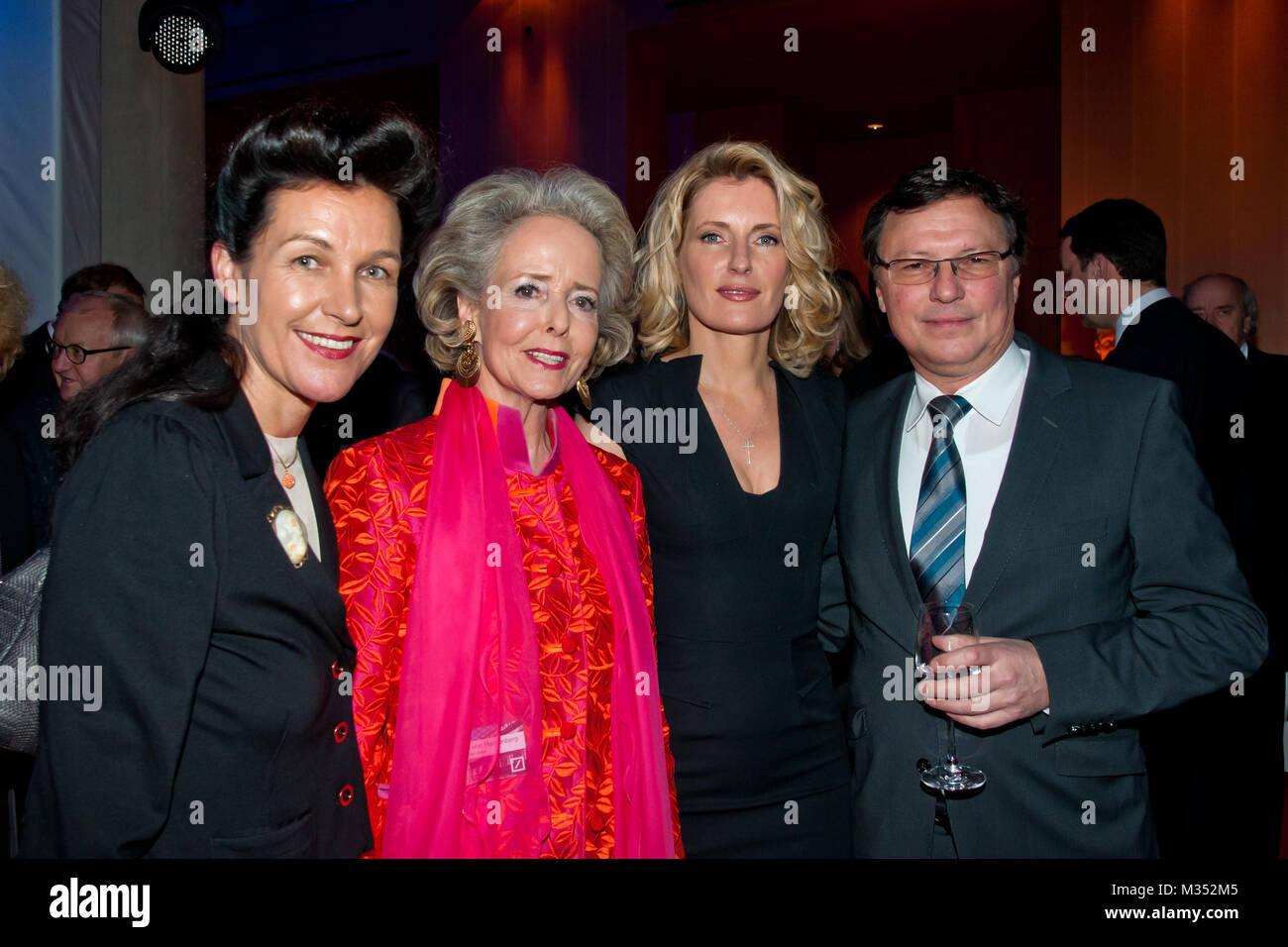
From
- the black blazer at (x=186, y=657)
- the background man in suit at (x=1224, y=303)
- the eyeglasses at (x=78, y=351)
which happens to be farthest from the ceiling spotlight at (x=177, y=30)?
the background man in suit at (x=1224, y=303)

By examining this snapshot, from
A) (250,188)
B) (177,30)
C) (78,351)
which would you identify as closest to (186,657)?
(250,188)

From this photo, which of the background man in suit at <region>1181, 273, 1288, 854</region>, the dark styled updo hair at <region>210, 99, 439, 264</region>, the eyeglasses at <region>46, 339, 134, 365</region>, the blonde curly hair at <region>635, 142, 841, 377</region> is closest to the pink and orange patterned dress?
the dark styled updo hair at <region>210, 99, 439, 264</region>

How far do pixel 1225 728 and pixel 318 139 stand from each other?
4136 millimetres

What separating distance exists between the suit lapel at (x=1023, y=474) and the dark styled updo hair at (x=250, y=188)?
1.21m

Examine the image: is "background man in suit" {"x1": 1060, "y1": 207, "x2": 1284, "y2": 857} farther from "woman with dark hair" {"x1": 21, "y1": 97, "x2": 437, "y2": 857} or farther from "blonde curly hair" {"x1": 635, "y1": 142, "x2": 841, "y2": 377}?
"woman with dark hair" {"x1": 21, "y1": 97, "x2": 437, "y2": 857}

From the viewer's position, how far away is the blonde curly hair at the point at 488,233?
79.3 inches

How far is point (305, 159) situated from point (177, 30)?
3670mm

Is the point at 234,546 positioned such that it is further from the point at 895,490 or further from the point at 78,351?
the point at 78,351

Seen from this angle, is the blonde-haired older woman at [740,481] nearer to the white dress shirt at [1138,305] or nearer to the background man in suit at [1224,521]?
the background man in suit at [1224,521]

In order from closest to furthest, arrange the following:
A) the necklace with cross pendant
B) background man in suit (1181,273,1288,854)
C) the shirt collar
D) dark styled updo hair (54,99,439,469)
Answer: dark styled updo hair (54,99,439,469) → the shirt collar → the necklace with cross pendant → background man in suit (1181,273,1288,854)

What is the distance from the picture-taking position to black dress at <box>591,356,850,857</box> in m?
2.13

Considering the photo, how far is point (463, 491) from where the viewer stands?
1.88 metres
